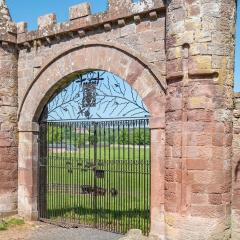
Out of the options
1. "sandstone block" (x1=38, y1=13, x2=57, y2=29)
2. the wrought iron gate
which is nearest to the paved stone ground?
the wrought iron gate

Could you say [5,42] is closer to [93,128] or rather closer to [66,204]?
[93,128]

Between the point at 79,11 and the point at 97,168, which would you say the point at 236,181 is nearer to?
the point at 97,168

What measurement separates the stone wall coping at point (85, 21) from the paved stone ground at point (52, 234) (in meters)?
4.05

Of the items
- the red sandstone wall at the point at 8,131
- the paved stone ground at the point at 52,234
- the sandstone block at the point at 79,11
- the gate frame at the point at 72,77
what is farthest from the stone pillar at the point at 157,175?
the red sandstone wall at the point at 8,131

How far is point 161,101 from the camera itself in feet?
22.9

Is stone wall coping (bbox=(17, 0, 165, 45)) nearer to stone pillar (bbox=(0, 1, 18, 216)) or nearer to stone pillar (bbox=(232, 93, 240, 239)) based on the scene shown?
stone pillar (bbox=(0, 1, 18, 216))

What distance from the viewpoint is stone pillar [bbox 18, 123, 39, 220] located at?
9.26 m

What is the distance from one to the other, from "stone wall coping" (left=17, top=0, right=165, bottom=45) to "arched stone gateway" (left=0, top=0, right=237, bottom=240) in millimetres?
19

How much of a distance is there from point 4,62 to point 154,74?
402cm

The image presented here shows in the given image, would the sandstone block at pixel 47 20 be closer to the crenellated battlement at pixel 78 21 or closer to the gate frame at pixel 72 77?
the crenellated battlement at pixel 78 21

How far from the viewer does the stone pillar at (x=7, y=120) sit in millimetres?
9312

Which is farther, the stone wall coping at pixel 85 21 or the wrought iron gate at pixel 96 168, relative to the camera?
the wrought iron gate at pixel 96 168

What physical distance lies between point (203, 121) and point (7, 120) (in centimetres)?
502

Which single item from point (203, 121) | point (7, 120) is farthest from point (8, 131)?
point (203, 121)
